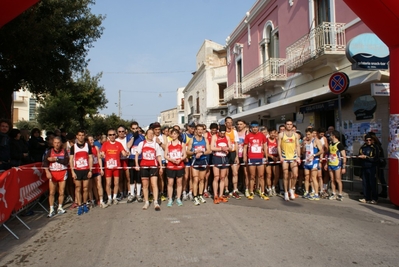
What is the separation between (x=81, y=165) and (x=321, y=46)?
9.50 meters

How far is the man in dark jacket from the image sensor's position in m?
8.03

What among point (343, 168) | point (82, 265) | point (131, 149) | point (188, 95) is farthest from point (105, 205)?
point (188, 95)

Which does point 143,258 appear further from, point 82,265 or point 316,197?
point 316,197

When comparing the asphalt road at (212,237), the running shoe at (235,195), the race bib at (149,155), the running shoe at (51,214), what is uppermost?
the race bib at (149,155)

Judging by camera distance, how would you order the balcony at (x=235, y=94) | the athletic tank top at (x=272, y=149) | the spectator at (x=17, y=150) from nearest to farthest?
the spectator at (x=17, y=150) < the athletic tank top at (x=272, y=149) < the balcony at (x=235, y=94)

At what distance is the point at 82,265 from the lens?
4.10 metres

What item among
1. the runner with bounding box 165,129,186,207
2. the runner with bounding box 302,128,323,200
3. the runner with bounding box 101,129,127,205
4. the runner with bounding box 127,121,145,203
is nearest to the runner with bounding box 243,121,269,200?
the runner with bounding box 302,128,323,200

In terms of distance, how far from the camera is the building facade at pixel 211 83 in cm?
3344

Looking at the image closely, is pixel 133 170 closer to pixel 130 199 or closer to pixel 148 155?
pixel 130 199

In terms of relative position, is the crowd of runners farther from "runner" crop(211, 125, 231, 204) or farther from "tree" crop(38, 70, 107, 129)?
"tree" crop(38, 70, 107, 129)

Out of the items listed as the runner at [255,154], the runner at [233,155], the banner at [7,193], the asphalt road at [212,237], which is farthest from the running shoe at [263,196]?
the banner at [7,193]

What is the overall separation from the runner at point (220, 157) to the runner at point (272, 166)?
5.04ft

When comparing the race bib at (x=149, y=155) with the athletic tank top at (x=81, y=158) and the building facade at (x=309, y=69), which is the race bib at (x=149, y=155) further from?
the building facade at (x=309, y=69)

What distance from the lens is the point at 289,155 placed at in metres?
8.42
